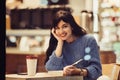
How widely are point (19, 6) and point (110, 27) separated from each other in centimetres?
57

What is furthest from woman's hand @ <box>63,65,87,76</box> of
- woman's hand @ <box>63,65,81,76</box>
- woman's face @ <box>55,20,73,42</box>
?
woman's face @ <box>55,20,73,42</box>

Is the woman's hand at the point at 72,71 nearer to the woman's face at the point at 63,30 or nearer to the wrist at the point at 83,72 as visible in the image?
the wrist at the point at 83,72

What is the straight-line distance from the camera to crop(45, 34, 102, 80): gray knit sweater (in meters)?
0.99

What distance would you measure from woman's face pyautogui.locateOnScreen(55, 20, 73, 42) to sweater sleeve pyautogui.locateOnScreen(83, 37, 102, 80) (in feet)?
0.24

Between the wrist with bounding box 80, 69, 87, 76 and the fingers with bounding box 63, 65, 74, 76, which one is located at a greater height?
the fingers with bounding box 63, 65, 74, 76

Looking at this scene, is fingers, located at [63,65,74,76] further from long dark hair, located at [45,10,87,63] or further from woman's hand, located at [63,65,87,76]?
long dark hair, located at [45,10,87,63]

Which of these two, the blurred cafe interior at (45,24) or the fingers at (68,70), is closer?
the fingers at (68,70)

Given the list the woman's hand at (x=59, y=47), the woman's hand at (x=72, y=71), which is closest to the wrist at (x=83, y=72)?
the woman's hand at (x=72, y=71)

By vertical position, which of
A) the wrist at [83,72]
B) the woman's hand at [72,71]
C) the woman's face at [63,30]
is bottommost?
the wrist at [83,72]

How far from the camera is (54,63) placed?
1005 mm

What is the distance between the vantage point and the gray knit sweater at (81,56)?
38.9 inches

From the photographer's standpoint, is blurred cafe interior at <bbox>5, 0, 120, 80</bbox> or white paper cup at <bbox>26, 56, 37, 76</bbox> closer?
white paper cup at <bbox>26, 56, 37, 76</bbox>

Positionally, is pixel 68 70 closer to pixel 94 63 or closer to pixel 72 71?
pixel 72 71
